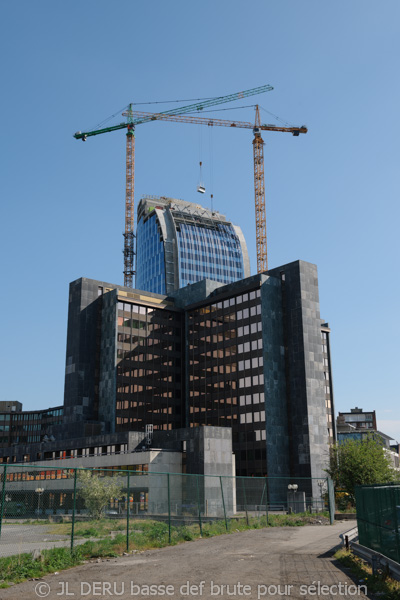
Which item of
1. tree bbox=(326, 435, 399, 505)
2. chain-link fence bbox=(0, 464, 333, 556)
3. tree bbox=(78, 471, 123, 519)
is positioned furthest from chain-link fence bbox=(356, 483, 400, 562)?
tree bbox=(326, 435, 399, 505)

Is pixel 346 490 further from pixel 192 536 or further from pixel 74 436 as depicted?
pixel 74 436

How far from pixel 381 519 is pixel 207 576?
21.2 feet

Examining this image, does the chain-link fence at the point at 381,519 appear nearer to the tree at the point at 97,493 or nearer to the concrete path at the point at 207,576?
the concrete path at the point at 207,576

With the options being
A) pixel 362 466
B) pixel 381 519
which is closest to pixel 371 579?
pixel 381 519

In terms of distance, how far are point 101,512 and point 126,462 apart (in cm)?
4727

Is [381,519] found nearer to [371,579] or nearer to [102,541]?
[371,579]

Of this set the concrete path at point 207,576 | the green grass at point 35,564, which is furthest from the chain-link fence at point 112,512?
the concrete path at point 207,576

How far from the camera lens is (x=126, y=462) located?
8106 centimetres

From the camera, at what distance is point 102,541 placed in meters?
25.8

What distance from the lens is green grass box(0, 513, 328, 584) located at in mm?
20500

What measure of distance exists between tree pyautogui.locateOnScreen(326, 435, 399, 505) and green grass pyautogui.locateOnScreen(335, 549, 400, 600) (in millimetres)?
35394

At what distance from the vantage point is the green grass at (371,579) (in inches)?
632

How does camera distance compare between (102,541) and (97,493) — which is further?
(97,493)

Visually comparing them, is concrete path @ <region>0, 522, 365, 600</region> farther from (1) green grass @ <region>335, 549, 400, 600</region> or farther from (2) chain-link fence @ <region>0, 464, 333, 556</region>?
(2) chain-link fence @ <region>0, 464, 333, 556</region>
